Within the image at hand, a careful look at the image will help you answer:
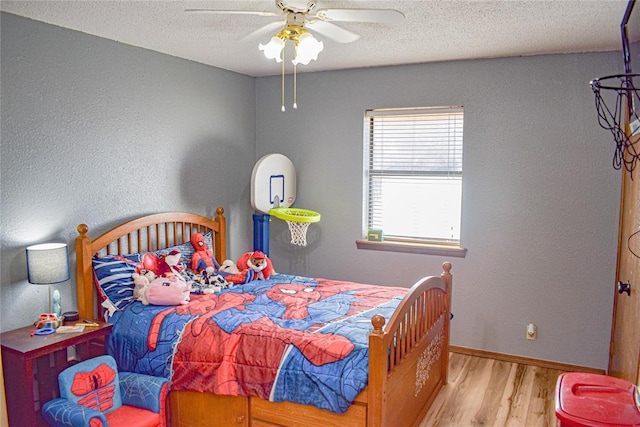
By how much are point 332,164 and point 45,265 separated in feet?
8.50

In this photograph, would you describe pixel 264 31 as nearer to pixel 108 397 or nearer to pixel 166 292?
pixel 166 292

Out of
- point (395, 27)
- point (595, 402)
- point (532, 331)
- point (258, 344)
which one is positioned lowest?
point (532, 331)

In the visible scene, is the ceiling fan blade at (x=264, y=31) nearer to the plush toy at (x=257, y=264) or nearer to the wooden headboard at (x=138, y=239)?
the wooden headboard at (x=138, y=239)

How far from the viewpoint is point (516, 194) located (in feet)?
13.3

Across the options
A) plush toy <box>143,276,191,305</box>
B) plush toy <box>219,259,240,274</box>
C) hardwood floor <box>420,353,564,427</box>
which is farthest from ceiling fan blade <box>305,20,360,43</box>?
hardwood floor <box>420,353,564,427</box>

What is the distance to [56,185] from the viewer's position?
317 centimetres

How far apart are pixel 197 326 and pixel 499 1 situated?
235 centimetres

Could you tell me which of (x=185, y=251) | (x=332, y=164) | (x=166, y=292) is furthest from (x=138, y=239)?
(x=332, y=164)

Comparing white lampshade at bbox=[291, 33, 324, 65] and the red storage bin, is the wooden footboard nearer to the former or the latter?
the red storage bin

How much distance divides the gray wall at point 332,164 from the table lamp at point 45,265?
19 centimetres

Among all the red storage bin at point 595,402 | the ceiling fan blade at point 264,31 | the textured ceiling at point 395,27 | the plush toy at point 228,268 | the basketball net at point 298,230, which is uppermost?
the textured ceiling at point 395,27

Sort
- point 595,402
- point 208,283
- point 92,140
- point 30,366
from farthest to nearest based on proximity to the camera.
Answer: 1. point 208,283
2. point 92,140
3. point 30,366
4. point 595,402

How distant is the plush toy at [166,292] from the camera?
322 centimetres

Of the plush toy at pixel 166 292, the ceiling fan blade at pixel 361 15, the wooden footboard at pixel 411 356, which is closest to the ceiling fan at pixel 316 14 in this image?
the ceiling fan blade at pixel 361 15
